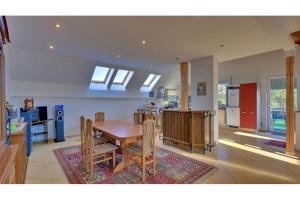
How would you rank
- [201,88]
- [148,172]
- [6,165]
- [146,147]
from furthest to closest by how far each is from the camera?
1. [201,88]
2. [148,172]
3. [146,147]
4. [6,165]

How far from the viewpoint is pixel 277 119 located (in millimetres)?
6598

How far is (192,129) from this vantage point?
4379 millimetres

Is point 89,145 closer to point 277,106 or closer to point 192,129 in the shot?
point 192,129

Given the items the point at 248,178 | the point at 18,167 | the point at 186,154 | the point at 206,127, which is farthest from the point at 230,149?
the point at 18,167

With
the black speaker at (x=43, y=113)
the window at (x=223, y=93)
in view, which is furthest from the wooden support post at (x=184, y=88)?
the black speaker at (x=43, y=113)

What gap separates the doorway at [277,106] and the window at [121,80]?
5.60 metres

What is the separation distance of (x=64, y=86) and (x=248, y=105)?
279 inches

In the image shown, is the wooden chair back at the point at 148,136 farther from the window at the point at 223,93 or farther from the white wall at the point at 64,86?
the window at the point at 223,93

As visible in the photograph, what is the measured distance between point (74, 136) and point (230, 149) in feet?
17.1

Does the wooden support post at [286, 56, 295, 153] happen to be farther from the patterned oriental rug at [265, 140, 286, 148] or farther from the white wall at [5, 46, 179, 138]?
the white wall at [5, 46, 179, 138]

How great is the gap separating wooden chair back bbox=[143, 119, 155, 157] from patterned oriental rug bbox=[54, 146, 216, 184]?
0.48 meters

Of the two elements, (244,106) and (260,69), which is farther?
(244,106)

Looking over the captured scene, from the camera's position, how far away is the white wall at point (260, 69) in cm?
628

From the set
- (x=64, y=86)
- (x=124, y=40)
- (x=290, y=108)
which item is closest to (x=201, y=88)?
(x=290, y=108)
